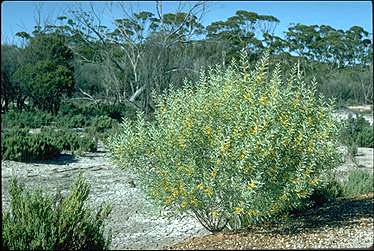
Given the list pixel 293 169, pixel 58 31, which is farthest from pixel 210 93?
pixel 58 31

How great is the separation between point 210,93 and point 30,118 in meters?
15.1

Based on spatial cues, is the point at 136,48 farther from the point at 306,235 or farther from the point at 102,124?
the point at 306,235

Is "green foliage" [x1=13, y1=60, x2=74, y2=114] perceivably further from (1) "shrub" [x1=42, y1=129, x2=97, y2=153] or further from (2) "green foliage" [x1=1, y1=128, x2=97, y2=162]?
(1) "shrub" [x1=42, y1=129, x2=97, y2=153]

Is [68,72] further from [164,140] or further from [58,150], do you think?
[164,140]

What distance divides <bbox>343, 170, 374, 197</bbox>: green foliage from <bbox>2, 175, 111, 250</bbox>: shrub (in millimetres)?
5575

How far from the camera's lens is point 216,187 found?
19.1ft

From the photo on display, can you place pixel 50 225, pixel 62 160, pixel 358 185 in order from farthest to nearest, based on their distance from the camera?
pixel 62 160
pixel 358 185
pixel 50 225

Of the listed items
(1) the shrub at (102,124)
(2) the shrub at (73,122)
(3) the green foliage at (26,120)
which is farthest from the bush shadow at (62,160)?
(2) the shrub at (73,122)

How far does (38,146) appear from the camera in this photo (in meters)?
13.0

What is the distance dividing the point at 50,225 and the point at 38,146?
817 centimetres

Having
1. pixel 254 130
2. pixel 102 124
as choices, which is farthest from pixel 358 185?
pixel 102 124

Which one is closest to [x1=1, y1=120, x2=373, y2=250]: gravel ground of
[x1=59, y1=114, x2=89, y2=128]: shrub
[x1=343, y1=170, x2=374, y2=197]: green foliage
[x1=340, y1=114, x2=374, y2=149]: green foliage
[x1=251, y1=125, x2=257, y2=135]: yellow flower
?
[x1=251, y1=125, x2=257, y2=135]: yellow flower

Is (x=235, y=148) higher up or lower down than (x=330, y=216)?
higher up

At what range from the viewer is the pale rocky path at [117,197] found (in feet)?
23.1
